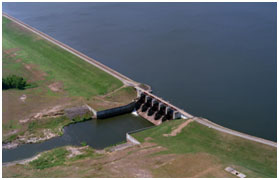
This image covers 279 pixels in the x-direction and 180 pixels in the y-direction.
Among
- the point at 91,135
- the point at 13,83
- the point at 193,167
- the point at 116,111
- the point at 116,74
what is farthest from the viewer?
the point at 116,74

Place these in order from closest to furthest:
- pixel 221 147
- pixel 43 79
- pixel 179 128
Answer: pixel 221 147 → pixel 179 128 → pixel 43 79

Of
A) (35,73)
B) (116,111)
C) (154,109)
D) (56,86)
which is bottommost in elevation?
(116,111)

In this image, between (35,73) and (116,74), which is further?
(35,73)

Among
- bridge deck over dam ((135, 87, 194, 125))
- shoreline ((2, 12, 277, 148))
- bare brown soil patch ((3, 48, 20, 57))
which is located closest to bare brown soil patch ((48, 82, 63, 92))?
shoreline ((2, 12, 277, 148))

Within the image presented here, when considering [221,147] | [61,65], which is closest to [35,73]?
[61,65]

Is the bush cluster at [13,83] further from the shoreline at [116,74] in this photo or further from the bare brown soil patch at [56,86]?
the shoreline at [116,74]

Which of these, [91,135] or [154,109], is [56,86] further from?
[154,109]
